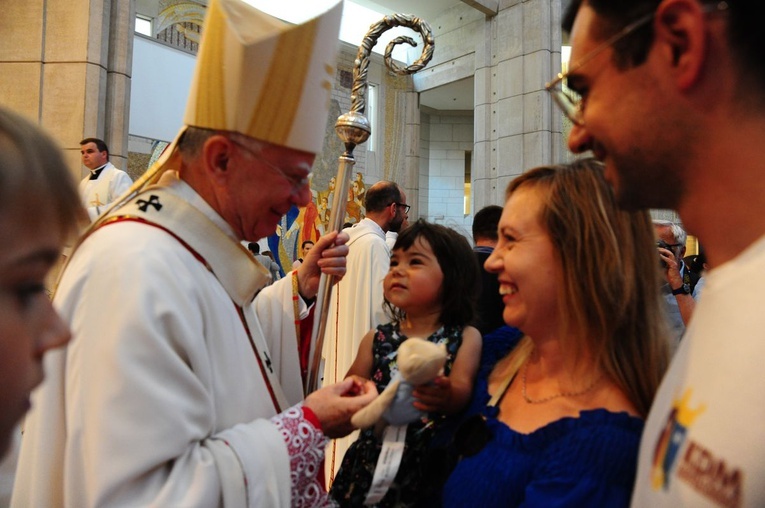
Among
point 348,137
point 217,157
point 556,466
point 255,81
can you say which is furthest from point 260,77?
point 556,466

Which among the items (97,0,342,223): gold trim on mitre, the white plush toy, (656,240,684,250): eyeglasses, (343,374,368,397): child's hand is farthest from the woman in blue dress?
(656,240,684,250): eyeglasses

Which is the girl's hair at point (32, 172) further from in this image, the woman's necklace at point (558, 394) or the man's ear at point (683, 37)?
the woman's necklace at point (558, 394)

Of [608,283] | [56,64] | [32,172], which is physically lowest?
[608,283]

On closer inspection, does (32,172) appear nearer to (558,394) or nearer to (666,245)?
(558,394)

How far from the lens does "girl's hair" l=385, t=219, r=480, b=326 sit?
84.0 inches

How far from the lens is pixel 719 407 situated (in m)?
0.69

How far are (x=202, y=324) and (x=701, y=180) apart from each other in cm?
106

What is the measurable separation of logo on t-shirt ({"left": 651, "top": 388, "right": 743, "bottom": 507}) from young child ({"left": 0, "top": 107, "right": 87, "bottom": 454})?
2.60ft

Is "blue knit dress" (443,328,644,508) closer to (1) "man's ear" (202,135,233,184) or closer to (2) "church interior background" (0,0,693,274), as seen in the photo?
(1) "man's ear" (202,135,233,184)

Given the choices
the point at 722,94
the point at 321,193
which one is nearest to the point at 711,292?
the point at 722,94

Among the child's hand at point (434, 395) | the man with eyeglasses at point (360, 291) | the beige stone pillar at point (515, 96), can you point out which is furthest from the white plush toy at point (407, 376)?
the beige stone pillar at point (515, 96)

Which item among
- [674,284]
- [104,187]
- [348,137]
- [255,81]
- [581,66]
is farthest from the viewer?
[104,187]

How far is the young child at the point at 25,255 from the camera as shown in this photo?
646 millimetres

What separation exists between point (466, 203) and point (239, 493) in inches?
695
